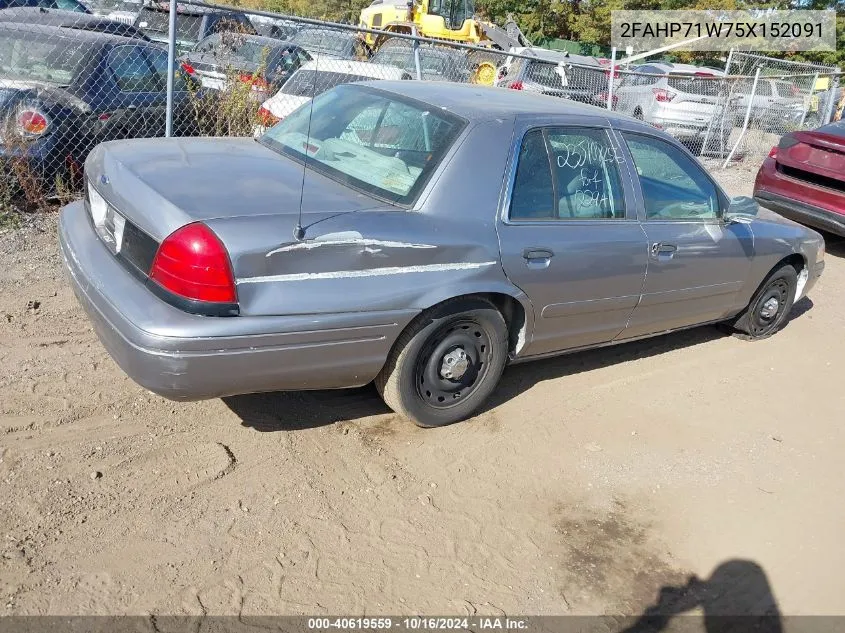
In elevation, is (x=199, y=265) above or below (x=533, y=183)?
below

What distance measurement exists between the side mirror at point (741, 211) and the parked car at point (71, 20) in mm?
5988

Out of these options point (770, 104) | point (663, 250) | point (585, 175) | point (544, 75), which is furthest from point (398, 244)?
point (770, 104)

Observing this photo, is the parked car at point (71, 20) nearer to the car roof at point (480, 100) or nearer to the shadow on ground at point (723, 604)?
the car roof at point (480, 100)

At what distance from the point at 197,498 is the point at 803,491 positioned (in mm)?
2993

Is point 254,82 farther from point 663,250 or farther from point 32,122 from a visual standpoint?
point 663,250

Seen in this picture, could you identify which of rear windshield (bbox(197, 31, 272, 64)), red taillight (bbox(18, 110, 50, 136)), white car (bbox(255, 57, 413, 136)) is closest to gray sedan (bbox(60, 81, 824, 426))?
red taillight (bbox(18, 110, 50, 136))

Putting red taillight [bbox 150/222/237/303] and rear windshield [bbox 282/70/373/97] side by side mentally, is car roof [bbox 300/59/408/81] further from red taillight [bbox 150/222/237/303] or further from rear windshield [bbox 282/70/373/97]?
red taillight [bbox 150/222/237/303]

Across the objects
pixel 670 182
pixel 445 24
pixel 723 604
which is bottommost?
pixel 723 604

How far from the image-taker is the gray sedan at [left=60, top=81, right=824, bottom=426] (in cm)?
316

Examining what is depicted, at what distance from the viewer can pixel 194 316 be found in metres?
3.10

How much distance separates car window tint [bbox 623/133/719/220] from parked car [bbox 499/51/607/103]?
7121 millimetres

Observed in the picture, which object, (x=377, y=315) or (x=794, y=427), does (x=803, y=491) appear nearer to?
(x=794, y=427)

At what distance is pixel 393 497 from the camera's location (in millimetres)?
3514

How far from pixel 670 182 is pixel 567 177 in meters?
0.97
